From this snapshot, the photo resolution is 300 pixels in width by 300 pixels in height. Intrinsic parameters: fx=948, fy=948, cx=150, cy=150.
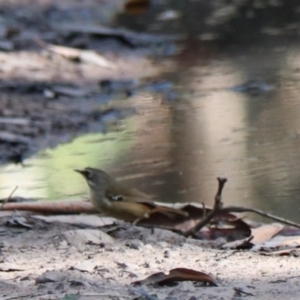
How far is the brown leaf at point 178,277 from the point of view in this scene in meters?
2.86

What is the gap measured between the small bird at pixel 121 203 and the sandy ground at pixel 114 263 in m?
0.06

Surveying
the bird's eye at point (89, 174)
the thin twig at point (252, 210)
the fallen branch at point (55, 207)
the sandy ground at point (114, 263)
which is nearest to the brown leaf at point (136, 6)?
the fallen branch at point (55, 207)

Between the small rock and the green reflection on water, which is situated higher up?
the small rock

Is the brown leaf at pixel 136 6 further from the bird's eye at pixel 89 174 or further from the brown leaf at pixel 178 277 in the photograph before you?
the brown leaf at pixel 178 277

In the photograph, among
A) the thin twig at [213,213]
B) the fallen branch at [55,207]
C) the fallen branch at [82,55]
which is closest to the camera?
the thin twig at [213,213]

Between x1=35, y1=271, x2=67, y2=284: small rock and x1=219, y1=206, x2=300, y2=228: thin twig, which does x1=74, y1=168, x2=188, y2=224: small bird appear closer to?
x1=219, y1=206, x2=300, y2=228: thin twig

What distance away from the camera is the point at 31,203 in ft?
13.3

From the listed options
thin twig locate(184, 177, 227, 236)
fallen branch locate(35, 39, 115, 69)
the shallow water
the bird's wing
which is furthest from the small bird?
fallen branch locate(35, 39, 115, 69)

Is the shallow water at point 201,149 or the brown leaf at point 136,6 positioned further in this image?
the brown leaf at point 136,6

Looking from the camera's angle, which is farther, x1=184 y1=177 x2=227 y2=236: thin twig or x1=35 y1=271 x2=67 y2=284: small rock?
x1=184 y1=177 x2=227 y2=236: thin twig

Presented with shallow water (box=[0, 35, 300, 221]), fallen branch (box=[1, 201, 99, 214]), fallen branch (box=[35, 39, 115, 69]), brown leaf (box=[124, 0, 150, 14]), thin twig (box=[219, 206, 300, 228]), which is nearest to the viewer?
thin twig (box=[219, 206, 300, 228])

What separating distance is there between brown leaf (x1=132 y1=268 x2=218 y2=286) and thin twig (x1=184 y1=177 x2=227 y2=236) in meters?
0.50

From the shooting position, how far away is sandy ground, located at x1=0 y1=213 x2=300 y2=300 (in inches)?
109

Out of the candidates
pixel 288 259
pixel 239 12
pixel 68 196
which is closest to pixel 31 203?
pixel 68 196
